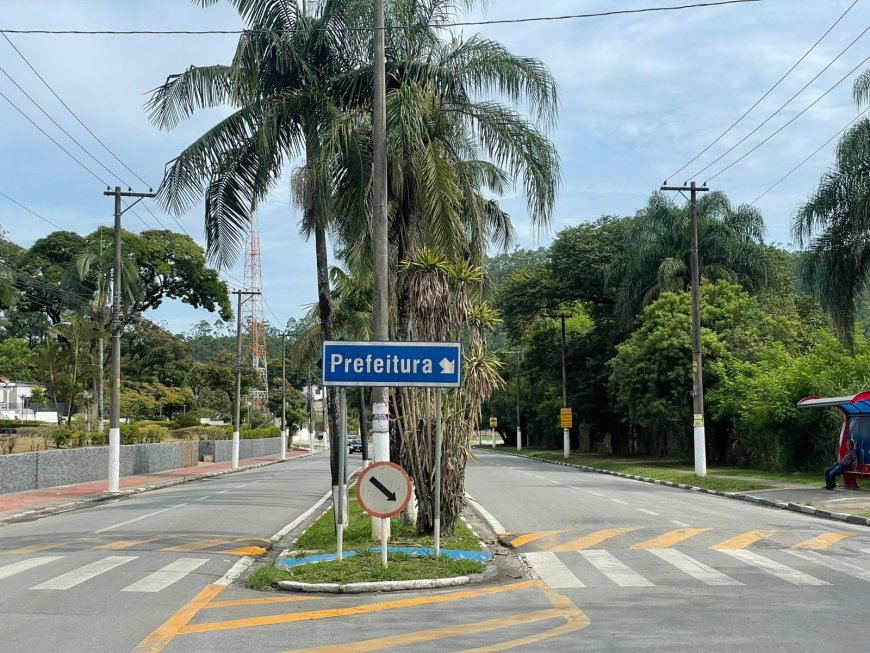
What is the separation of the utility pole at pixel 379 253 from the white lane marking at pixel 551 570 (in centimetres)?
221

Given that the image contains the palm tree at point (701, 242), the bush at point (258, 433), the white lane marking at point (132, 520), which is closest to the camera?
the white lane marking at point (132, 520)

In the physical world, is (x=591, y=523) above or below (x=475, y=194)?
below

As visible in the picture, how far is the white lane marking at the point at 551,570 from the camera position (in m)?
10.9

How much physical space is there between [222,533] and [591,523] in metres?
6.80

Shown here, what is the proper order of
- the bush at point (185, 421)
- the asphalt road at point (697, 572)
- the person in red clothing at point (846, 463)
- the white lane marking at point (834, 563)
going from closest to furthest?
the asphalt road at point (697, 572) → the white lane marking at point (834, 563) → the person in red clothing at point (846, 463) → the bush at point (185, 421)

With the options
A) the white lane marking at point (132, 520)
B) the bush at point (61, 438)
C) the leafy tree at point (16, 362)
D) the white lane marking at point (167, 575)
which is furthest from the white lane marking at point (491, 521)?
the leafy tree at point (16, 362)

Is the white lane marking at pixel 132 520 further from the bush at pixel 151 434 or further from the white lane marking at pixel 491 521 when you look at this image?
the bush at pixel 151 434

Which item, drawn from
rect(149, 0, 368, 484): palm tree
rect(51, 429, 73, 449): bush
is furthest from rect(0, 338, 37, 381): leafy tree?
rect(149, 0, 368, 484): palm tree

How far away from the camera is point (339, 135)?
1675 centimetres

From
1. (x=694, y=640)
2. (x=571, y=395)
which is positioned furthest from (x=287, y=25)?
(x=571, y=395)

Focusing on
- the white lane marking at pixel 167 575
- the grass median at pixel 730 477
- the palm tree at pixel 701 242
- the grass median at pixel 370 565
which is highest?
the palm tree at pixel 701 242

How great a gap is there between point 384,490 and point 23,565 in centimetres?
525

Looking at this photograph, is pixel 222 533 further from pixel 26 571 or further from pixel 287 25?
pixel 287 25

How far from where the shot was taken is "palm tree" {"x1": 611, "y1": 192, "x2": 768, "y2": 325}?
47.0m
